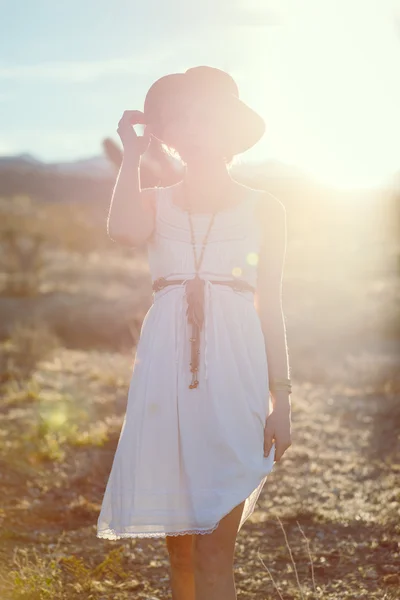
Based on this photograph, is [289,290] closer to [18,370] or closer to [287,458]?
[18,370]

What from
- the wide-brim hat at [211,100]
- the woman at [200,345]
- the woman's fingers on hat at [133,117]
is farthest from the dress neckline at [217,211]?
the woman's fingers on hat at [133,117]

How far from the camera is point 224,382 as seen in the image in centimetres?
247

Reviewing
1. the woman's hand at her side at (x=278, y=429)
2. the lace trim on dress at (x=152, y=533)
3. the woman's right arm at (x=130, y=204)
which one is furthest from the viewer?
the woman's right arm at (x=130, y=204)

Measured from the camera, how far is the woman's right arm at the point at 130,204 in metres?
2.60

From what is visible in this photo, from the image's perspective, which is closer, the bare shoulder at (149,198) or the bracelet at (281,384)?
the bracelet at (281,384)

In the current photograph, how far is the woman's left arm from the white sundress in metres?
0.03

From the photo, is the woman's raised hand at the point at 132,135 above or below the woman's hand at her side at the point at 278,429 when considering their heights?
above

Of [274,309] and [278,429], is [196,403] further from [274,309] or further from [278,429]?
[274,309]

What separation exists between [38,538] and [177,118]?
2878 mm

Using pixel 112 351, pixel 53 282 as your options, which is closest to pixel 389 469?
pixel 112 351

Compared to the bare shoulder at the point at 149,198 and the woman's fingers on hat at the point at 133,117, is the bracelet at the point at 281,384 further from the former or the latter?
the woman's fingers on hat at the point at 133,117

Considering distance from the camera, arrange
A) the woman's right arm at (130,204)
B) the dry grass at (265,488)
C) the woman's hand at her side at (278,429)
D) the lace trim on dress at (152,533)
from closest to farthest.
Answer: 1. the lace trim on dress at (152,533)
2. the woman's hand at her side at (278,429)
3. the woman's right arm at (130,204)
4. the dry grass at (265,488)

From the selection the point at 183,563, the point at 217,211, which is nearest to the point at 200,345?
the point at 217,211

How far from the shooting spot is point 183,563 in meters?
2.58
